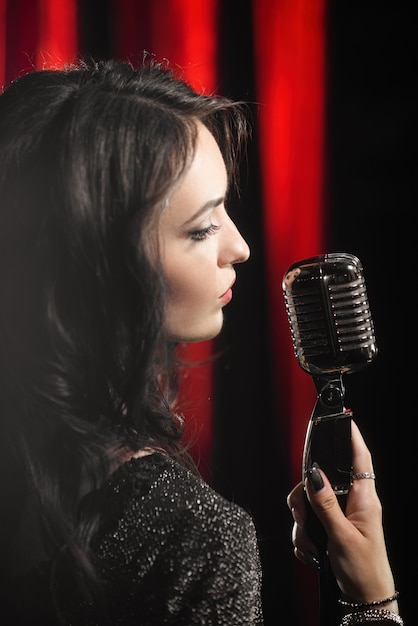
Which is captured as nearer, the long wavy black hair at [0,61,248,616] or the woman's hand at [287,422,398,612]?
the long wavy black hair at [0,61,248,616]

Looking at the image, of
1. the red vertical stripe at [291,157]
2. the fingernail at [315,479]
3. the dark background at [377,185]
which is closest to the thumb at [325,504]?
the fingernail at [315,479]

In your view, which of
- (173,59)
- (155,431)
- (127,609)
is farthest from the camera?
(173,59)

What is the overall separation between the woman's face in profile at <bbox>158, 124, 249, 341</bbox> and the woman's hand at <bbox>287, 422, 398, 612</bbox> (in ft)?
1.03

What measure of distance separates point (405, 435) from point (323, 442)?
101 centimetres

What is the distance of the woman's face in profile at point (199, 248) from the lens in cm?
119

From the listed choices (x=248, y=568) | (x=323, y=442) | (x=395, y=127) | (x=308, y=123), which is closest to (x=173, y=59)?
(x=308, y=123)

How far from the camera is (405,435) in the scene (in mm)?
2170

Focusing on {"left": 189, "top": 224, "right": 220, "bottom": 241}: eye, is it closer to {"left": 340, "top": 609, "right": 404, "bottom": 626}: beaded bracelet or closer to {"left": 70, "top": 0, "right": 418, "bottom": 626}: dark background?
{"left": 340, "top": 609, "right": 404, "bottom": 626}: beaded bracelet

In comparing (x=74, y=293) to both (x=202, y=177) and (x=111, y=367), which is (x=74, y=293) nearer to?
(x=111, y=367)

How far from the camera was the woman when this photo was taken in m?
1.03

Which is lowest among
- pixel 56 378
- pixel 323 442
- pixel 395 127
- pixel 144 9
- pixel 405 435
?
pixel 405 435

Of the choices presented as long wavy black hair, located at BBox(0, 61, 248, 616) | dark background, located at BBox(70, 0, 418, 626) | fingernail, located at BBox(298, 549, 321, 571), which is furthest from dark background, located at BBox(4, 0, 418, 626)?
long wavy black hair, located at BBox(0, 61, 248, 616)

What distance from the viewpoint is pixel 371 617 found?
119cm

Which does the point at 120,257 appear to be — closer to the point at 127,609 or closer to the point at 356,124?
the point at 127,609
